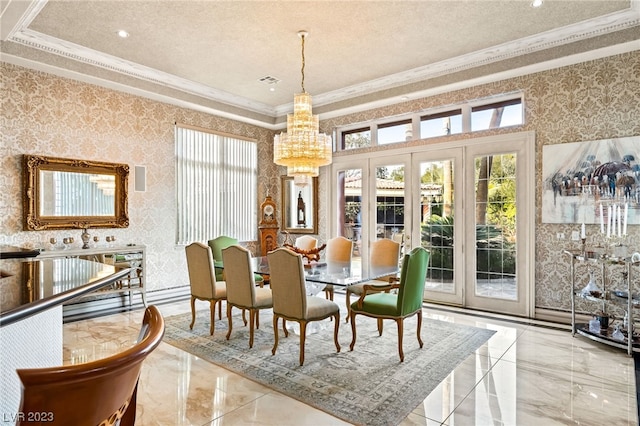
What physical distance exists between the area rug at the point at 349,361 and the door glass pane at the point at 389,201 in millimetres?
1663

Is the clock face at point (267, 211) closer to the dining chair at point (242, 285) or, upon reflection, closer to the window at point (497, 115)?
the dining chair at point (242, 285)

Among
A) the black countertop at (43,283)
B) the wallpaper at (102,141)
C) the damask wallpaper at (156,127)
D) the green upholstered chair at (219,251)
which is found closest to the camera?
the black countertop at (43,283)

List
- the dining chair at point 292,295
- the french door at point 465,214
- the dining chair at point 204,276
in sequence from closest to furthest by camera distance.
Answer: the dining chair at point 292,295 < the dining chair at point 204,276 < the french door at point 465,214

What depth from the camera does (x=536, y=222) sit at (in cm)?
455

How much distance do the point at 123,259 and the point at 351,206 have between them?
3488 mm

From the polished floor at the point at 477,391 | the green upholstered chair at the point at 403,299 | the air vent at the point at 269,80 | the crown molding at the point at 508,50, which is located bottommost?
the polished floor at the point at 477,391

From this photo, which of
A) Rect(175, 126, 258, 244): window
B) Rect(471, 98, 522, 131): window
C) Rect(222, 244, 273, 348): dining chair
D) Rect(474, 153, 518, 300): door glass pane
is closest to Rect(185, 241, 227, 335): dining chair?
Rect(222, 244, 273, 348): dining chair

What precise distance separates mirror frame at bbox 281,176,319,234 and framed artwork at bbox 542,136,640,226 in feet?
11.6

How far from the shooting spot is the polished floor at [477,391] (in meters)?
2.37

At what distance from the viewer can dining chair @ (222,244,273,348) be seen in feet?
11.6

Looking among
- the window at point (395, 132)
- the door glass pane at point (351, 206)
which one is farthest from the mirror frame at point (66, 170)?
the window at point (395, 132)

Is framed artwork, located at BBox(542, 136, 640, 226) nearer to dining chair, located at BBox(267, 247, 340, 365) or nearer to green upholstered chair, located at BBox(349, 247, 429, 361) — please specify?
green upholstered chair, located at BBox(349, 247, 429, 361)

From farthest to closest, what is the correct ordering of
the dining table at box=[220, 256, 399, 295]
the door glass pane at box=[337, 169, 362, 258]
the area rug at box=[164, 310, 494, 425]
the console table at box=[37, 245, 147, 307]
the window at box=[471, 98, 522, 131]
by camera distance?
the door glass pane at box=[337, 169, 362, 258] → the window at box=[471, 98, 522, 131] → the console table at box=[37, 245, 147, 307] → the dining table at box=[220, 256, 399, 295] → the area rug at box=[164, 310, 494, 425]

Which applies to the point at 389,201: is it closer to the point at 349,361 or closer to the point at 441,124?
the point at 441,124
